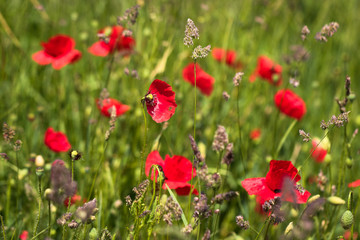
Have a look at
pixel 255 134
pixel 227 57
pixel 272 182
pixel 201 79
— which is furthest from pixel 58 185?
pixel 227 57

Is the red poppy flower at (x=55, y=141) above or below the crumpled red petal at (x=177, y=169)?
below

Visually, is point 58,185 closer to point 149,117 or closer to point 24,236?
point 24,236

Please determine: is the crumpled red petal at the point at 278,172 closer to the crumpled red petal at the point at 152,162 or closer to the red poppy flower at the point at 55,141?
the crumpled red petal at the point at 152,162

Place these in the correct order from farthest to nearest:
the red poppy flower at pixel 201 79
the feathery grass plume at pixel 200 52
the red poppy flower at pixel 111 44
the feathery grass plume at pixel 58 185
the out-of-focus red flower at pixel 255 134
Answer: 1. the out-of-focus red flower at pixel 255 134
2. the red poppy flower at pixel 201 79
3. the red poppy flower at pixel 111 44
4. the feathery grass plume at pixel 200 52
5. the feathery grass plume at pixel 58 185

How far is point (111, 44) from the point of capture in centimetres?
182

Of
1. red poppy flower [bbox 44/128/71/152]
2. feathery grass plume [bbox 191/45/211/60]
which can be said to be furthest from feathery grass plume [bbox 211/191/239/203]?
red poppy flower [bbox 44/128/71/152]

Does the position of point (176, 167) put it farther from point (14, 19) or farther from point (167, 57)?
point (14, 19)

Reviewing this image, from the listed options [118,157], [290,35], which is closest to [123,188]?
[118,157]

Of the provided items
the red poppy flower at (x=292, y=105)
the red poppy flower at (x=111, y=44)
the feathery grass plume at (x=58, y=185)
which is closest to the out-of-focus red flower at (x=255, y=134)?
the red poppy flower at (x=292, y=105)

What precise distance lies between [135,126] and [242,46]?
1.25m

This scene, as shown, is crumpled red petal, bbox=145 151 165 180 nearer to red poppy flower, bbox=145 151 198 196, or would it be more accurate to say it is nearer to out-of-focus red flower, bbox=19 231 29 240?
red poppy flower, bbox=145 151 198 196

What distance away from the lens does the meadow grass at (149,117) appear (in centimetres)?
142

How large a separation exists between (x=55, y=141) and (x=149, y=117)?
38cm

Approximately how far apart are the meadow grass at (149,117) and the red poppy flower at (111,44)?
4.1 inches
